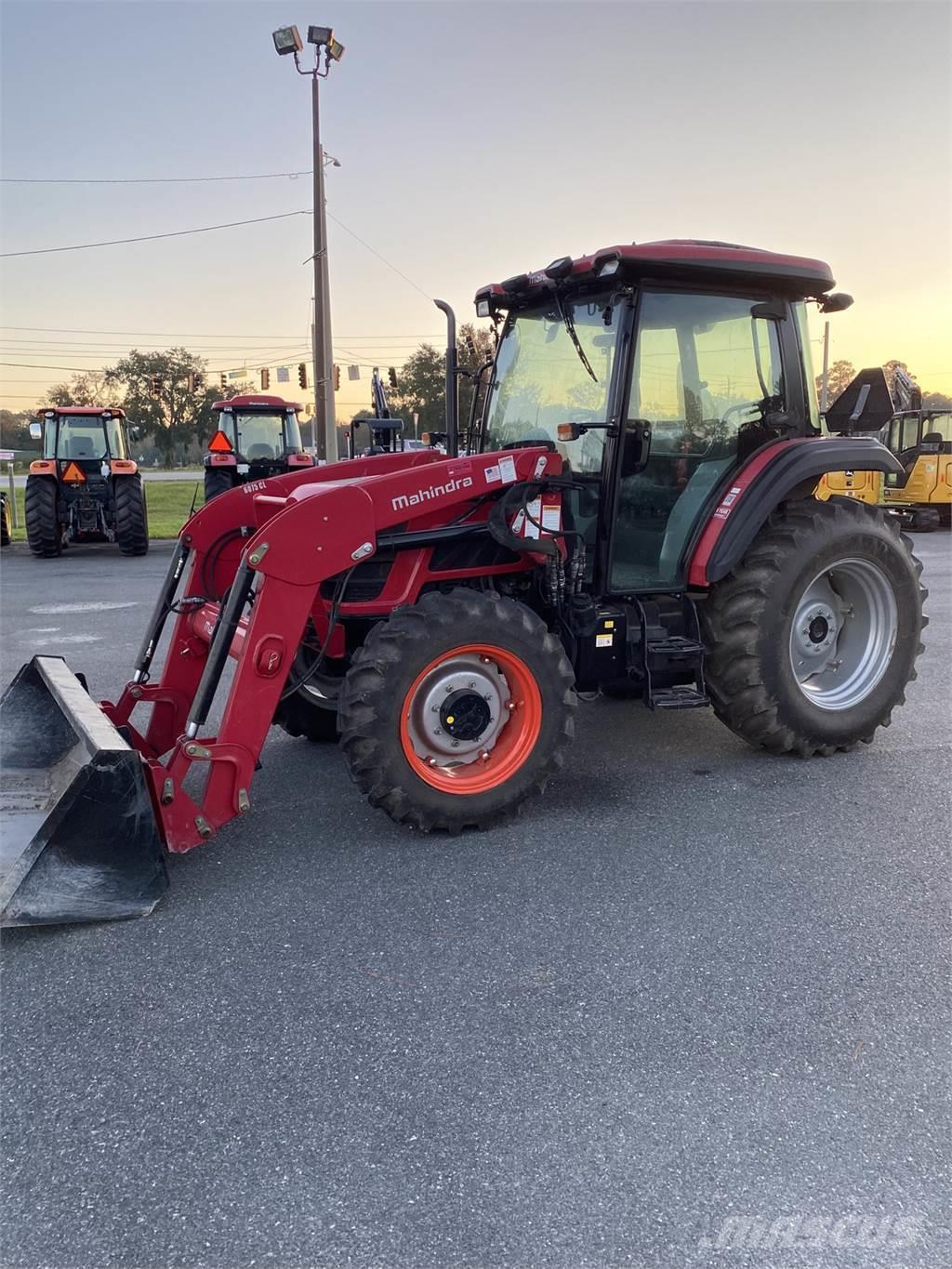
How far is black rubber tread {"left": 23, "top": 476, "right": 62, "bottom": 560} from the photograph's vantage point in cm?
1493

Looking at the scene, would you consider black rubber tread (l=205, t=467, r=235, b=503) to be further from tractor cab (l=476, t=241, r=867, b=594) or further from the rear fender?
the rear fender

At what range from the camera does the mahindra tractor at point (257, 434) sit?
16391 millimetres

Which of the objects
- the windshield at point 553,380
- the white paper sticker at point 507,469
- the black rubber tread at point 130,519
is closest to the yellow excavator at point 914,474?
the black rubber tread at point 130,519

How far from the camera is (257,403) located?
16688 millimetres

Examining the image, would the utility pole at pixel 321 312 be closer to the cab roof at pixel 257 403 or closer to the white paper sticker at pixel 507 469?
the cab roof at pixel 257 403

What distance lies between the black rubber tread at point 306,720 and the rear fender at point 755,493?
6.75 ft

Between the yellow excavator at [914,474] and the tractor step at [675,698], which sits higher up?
the yellow excavator at [914,474]

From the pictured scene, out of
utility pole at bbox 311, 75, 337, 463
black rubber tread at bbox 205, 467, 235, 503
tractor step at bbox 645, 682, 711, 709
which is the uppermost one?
utility pole at bbox 311, 75, 337, 463

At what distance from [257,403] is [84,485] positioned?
3.33 m

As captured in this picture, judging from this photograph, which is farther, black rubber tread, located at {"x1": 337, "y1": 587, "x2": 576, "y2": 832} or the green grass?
the green grass

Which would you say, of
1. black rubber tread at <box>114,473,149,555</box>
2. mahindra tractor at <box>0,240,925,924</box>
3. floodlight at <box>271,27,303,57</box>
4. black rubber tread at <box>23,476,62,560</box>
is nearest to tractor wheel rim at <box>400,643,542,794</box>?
mahindra tractor at <box>0,240,925,924</box>

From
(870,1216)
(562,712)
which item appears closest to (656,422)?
(562,712)

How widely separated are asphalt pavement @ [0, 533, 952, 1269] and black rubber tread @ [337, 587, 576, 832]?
0.16 metres

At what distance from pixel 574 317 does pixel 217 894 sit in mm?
3107
